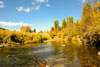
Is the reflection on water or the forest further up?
the forest

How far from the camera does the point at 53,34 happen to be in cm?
8506

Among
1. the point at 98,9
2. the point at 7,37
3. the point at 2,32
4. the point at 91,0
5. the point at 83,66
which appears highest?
the point at 91,0

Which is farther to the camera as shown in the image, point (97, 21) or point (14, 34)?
point (14, 34)

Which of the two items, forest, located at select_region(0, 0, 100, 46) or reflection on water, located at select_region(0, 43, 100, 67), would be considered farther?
forest, located at select_region(0, 0, 100, 46)

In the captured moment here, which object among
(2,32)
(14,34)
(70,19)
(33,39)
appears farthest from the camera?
(70,19)

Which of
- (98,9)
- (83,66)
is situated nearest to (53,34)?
(98,9)

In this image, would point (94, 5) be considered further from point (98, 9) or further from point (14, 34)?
point (14, 34)

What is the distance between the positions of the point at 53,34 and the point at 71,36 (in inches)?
1051

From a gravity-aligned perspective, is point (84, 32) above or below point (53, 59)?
above

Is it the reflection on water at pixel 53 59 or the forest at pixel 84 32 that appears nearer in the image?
the reflection on water at pixel 53 59

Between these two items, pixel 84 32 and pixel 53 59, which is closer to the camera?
pixel 53 59

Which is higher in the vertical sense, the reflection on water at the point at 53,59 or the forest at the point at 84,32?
the forest at the point at 84,32

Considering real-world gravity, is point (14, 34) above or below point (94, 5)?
below

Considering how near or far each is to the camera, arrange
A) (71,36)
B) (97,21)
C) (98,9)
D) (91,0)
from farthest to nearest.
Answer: (71,36), (98,9), (91,0), (97,21)
